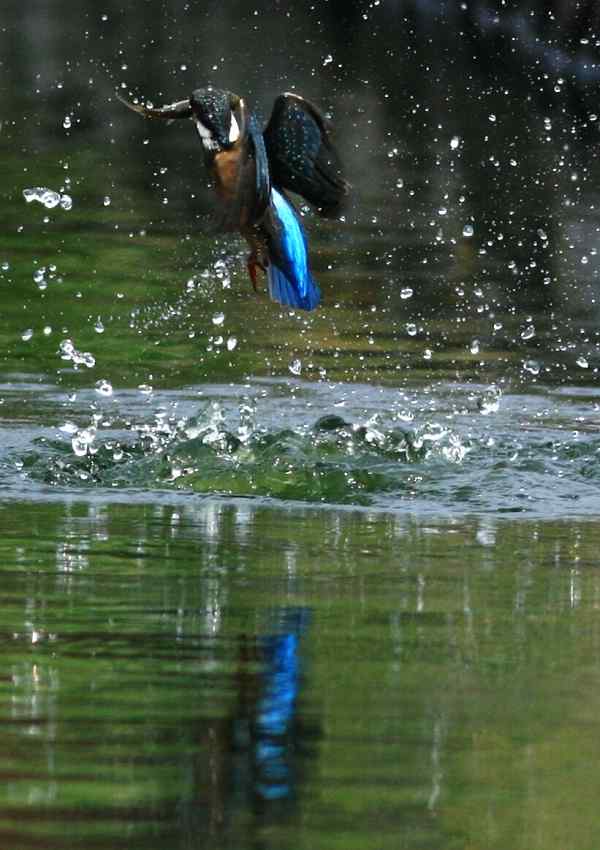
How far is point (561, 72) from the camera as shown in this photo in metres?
24.7

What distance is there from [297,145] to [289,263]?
0.37m

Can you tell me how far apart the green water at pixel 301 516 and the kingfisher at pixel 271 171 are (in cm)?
74

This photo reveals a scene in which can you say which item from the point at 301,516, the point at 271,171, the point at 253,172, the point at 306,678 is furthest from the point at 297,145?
the point at 306,678

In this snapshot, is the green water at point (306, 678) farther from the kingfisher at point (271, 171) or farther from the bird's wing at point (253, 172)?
the bird's wing at point (253, 172)

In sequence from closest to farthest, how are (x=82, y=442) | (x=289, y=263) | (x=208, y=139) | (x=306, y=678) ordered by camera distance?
(x=306, y=678)
(x=208, y=139)
(x=289, y=263)
(x=82, y=442)

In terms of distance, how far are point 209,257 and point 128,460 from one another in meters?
5.26

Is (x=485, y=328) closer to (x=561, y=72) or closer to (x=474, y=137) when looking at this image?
(x=474, y=137)

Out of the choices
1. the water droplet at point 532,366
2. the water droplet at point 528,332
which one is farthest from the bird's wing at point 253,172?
the water droplet at point 528,332

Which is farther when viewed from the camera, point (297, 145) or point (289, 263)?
point (297, 145)

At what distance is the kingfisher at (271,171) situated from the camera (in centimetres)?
639

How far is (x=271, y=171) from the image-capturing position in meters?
7.14

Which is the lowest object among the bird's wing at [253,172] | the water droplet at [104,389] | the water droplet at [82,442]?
the water droplet at [82,442]

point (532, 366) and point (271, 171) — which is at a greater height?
point (271, 171)

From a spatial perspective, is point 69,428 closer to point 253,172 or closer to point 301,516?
point 301,516
